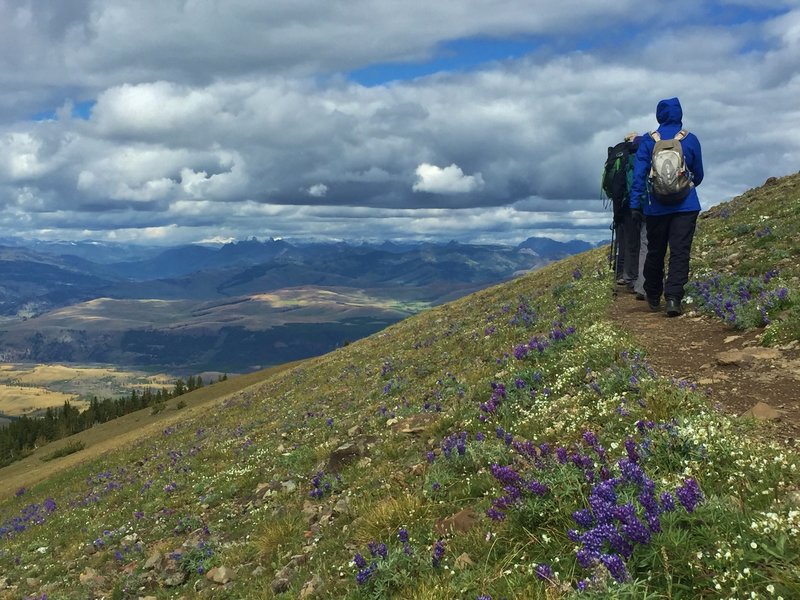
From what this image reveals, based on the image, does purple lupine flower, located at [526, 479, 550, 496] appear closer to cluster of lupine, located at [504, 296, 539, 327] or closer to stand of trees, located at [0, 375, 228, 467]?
cluster of lupine, located at [504, 296, 539, 327]

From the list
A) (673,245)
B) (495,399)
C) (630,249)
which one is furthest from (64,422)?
(673,245)

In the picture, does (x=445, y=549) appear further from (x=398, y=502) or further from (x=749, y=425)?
(x=749, y=425)

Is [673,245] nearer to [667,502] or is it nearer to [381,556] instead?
[667,502]

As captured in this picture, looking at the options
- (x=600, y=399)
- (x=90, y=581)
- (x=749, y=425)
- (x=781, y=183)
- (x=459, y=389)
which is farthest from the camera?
(x=781, y=183)

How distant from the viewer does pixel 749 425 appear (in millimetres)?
6195

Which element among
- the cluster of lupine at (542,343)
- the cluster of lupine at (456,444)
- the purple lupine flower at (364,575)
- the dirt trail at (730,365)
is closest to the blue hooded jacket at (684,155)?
the dirt trail at (730,365)

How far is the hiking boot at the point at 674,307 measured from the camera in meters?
12.8

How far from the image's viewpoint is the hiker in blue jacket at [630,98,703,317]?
1265 cm

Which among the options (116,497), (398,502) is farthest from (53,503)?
Result: (398,502)

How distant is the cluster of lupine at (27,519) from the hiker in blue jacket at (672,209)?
22618 millimetres

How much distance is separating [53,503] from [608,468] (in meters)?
24.3

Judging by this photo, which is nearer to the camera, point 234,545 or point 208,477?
point 234,545

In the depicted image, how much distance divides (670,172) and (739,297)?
11.1 ft

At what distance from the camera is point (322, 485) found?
9.63 meters
